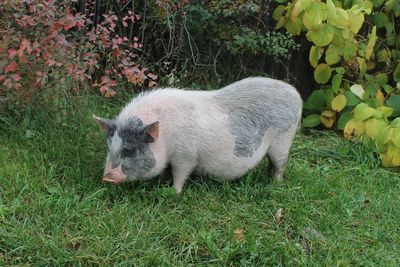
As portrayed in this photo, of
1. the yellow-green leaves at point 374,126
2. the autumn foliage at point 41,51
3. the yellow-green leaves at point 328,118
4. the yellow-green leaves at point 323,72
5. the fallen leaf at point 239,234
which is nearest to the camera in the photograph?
the fallen leaf at point 239,234

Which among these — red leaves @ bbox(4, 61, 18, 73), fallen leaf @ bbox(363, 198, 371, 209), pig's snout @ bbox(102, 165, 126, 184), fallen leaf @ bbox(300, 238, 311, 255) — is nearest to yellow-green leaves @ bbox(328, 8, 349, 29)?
fallen leaf @ bbox(363, 198, 371, 209)

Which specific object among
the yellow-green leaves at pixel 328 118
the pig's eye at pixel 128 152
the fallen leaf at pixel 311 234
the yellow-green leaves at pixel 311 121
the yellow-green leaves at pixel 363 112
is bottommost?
the yellow-green leaves at pixel 311 121

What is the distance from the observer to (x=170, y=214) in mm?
4070

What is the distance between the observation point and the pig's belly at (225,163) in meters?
4.34

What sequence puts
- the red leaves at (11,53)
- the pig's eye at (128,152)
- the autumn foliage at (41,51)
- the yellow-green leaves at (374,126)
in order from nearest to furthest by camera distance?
the pig's eye at (128,152) < the red leaves at (11,53) < the autumn foliage at (41,51) < the yellow-green leaves at (374,126)

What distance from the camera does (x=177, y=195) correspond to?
4.28m

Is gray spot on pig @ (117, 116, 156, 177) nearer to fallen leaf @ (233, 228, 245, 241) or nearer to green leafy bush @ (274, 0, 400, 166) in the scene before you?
fallen leaf @ (233, 228, 245, 241)

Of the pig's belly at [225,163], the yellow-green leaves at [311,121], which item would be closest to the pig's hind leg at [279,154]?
the pig's belly at [225,163]

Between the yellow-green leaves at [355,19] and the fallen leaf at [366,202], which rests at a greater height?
the yellow-green leaves at [355,19]

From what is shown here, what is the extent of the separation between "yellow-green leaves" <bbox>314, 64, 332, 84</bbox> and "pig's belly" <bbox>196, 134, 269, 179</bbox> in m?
1.94

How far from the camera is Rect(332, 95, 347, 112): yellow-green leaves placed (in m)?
6.05

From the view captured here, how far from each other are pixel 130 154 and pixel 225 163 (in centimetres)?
67

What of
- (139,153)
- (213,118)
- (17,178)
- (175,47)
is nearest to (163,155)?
(139,153)

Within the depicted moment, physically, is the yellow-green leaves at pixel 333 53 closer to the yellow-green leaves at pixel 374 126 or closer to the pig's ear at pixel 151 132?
the yellow-green leaves at pixel 374 126
